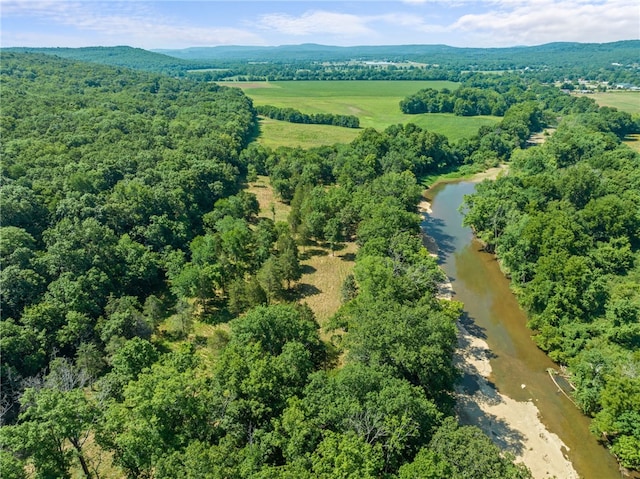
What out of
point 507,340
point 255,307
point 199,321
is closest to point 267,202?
point 199,321

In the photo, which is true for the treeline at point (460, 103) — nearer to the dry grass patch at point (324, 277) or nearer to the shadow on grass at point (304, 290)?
the dry grass patch at point (324, 277)

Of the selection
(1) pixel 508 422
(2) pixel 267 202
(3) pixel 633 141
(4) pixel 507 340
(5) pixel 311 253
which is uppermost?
(3) pixel 633 141

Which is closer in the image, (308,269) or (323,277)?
(323,277)

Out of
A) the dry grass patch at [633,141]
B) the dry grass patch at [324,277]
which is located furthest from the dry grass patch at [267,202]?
the dry grass patch at [633,141]

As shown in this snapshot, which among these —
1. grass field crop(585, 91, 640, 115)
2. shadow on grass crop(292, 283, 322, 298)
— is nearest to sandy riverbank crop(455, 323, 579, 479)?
shadow on grass crop(292, 283, 322, 298)

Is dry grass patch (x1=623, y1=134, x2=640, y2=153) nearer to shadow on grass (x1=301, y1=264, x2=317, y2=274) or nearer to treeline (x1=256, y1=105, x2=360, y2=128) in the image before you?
treeline (x1=256, y1=105, x2=360, y2=128)

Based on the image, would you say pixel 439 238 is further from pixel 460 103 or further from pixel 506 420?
pixel 460 103

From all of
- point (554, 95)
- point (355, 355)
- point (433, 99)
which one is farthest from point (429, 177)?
point (554, 95)
